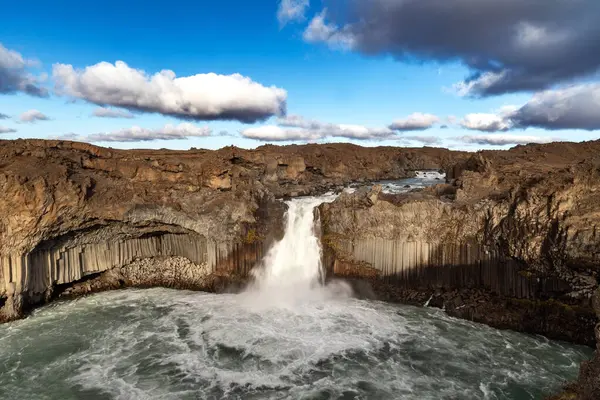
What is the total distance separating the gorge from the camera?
1636 cm

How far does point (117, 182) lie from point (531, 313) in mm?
24231

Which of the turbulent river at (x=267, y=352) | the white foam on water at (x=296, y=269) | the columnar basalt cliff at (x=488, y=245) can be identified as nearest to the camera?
the turbulent river at (x=267, y=352)

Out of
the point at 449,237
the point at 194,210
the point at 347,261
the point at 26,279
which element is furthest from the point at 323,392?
the point at 26,279

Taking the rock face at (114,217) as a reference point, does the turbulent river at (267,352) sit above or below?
below

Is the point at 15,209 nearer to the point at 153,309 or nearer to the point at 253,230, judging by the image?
the point at 153,309

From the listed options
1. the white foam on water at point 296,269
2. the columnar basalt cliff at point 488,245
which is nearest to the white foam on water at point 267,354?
the columnar basalt cliff at point 488,245

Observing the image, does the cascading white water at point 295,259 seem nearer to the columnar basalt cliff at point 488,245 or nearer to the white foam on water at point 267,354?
the columnar basalt cliff at point 488,245

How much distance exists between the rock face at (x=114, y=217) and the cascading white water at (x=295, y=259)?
2.54 ft

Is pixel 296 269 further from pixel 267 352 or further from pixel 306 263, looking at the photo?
pixel 267 352

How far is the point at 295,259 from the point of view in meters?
24.6

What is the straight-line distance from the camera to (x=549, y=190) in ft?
61.2

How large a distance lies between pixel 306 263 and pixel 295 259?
77cm

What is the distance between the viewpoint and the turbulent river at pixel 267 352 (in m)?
14.2

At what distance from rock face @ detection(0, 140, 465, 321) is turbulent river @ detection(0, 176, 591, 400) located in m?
1.81
